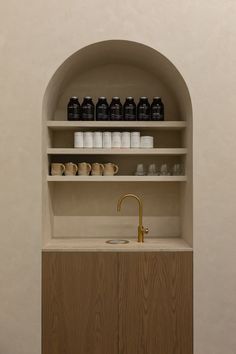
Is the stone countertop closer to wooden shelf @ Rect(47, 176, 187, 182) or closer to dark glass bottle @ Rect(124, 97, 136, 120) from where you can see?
wooden shelf @ Rect(47, 176, 187, 182)

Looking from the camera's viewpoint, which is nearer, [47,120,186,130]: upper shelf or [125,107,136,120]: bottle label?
[47,120,186,130]: upper shelf

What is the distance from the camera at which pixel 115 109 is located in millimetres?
2885

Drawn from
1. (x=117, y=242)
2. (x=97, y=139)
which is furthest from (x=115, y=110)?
(x=117, y=242)

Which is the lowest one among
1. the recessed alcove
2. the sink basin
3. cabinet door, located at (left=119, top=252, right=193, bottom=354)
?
Result: cabinet door, located at (left=119, top=252, right=193, bottom=354)

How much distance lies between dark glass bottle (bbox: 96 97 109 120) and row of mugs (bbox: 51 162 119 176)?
0.32m

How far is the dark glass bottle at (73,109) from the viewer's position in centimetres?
287

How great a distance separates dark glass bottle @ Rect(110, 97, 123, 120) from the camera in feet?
9.46

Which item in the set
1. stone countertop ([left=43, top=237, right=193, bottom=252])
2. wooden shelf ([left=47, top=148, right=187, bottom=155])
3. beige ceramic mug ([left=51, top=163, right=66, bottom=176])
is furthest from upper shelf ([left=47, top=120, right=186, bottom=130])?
stone countertop ([left=43, top=237, right=193, bottom=252])

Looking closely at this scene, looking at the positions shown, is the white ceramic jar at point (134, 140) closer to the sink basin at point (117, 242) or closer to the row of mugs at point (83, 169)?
the row of mugs at point (83, 169)
